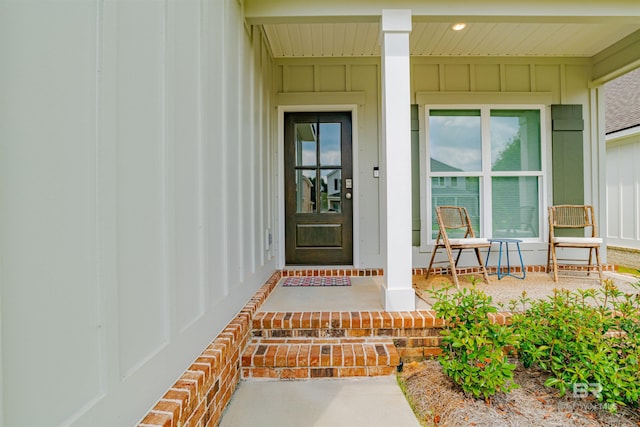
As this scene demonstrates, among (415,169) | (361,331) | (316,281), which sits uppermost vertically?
(415,169)

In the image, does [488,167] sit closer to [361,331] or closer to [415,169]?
[415,169]

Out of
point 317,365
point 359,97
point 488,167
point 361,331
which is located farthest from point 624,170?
point 317,365

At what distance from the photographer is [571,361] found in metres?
1.74

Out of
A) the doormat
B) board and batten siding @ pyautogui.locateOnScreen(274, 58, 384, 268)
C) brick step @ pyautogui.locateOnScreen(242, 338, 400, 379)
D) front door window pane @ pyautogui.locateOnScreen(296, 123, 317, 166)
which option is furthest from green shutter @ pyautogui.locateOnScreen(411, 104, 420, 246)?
brick step @ pyautogui.locateOnScreen(242, 338, 400, 379)

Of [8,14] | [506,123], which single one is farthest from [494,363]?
[506,123]

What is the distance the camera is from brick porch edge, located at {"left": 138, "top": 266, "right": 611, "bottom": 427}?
116 cm

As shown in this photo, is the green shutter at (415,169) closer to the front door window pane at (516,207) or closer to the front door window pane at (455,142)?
the front door window pane at (455,142)

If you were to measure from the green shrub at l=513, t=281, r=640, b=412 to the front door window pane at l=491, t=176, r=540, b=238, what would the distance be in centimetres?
198

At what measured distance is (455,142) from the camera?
3.87 m

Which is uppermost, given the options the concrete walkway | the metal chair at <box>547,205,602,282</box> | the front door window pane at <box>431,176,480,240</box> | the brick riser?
the front door window pane at <box>431,176,480,240</box>

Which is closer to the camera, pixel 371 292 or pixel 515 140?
pixel 371 292

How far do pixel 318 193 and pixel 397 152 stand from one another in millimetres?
1549

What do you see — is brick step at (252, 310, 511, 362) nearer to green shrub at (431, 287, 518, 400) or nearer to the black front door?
green shrub at (431, 287, 518, 400)

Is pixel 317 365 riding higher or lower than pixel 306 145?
lower
